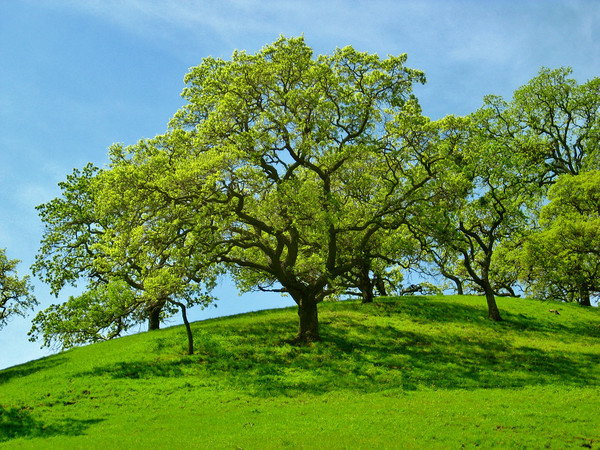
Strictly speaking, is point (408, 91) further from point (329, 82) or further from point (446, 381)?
point (446, 381)

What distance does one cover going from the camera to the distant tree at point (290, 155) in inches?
1296

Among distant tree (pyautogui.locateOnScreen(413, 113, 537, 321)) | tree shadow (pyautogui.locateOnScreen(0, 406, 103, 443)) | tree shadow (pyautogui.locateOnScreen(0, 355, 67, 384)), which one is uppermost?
distant tree (pyautogui.locateOnScreen(413, 113, 537, 321))

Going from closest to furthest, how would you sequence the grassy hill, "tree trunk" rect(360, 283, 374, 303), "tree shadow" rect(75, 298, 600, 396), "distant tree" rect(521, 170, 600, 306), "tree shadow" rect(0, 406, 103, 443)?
the grassy hill
"tree shadow" rect(0, 406, 103, 443)
"tree shadow" rect(75, 298, 600, 396)
"distant tree" rect(521, 170, 600, 306)
"tree trunk" rect(360, 283, 374, 303)

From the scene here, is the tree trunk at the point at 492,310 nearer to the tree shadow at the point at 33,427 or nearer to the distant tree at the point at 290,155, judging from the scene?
the distant tree at the point at 290,155

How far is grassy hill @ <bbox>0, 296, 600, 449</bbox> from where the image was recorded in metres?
21.0

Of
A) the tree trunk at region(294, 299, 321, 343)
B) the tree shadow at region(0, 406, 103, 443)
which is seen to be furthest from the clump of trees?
the tree shadow at region(0, 406, 103, 443)

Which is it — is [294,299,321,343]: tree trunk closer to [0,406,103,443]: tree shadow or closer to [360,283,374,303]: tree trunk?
[360,283,374,303]: tree trunk

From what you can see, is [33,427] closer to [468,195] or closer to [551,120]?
[468,195]

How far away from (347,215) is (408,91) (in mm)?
9799

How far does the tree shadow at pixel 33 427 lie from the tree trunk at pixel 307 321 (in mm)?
15563

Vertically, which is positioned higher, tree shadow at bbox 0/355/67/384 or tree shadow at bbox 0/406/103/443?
tree shadow at bbox 0/355/67/384

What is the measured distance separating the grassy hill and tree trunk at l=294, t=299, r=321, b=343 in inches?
45.3

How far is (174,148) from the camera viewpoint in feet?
124

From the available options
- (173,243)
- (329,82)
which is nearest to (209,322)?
(173,243)
